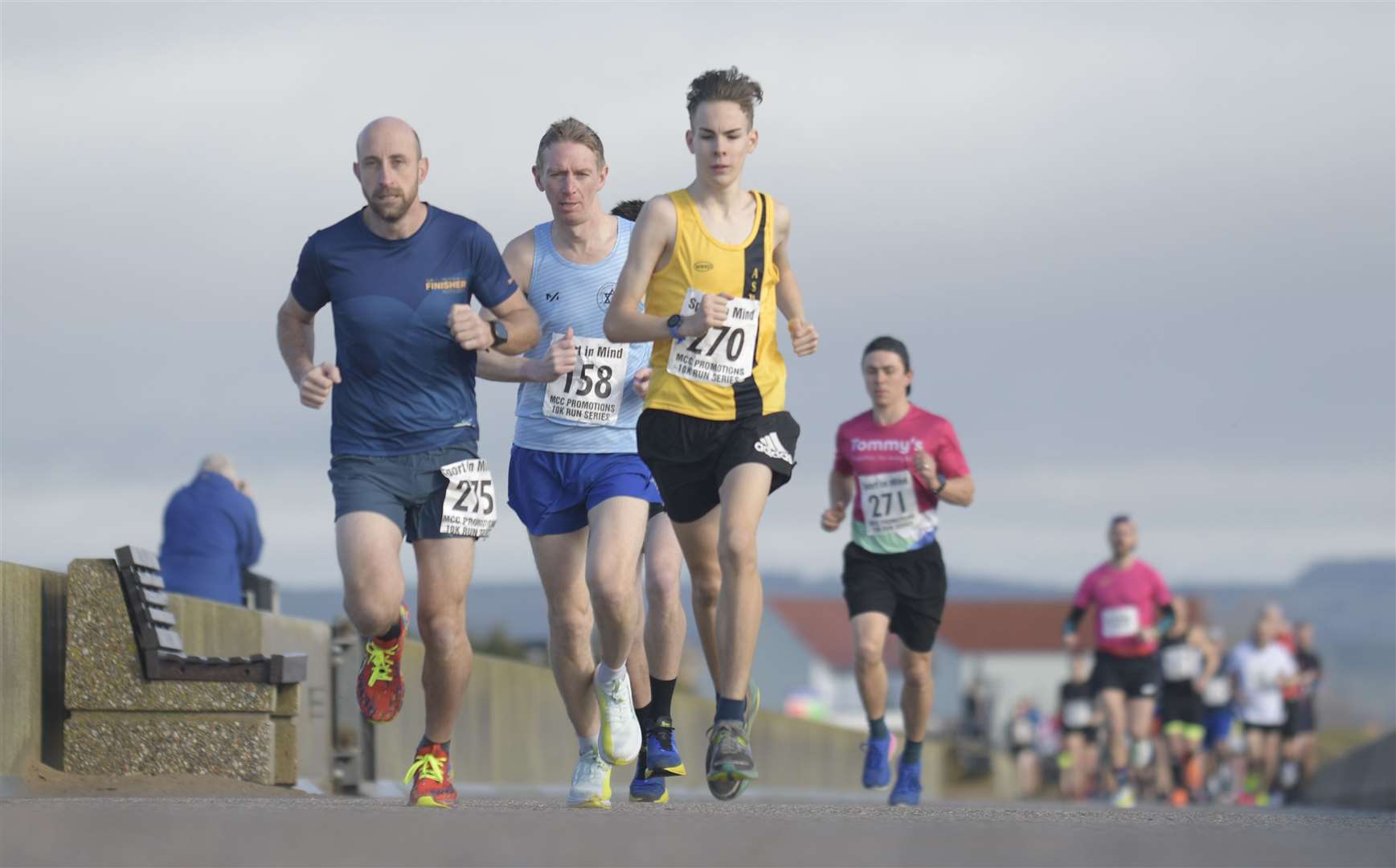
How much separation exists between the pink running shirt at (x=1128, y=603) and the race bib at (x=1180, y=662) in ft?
12.2

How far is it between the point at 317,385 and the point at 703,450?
4.89 feet

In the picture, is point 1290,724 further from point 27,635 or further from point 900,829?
point 900,829

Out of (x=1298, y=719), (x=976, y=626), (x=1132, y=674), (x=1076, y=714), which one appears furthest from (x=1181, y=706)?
(x=976, y=626)

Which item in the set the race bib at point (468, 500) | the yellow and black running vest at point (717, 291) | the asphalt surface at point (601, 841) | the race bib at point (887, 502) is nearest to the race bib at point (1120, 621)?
the race bib at point (887, 502)

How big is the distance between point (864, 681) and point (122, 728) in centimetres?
447

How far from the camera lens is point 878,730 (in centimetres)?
1408

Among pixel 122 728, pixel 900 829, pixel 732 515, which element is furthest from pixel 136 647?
pixel 900 829

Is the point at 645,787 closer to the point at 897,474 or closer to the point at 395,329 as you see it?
the point at 395,329

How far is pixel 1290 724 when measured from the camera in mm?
26438

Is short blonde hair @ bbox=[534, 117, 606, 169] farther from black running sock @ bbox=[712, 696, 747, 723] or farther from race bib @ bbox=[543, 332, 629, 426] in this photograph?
black running sock @ bbox=[712, 696, 747, 723]

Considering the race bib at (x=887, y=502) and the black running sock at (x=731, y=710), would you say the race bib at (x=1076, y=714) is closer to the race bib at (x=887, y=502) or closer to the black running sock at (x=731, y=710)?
the race bib at (x=887, y=502)

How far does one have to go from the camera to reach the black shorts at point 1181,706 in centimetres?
2405

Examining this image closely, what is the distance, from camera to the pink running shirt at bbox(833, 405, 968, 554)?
538 inches

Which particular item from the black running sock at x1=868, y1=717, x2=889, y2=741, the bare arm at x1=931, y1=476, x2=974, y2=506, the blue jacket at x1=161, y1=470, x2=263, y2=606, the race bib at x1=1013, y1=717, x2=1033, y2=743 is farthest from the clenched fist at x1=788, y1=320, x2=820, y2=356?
the race bib at x1=1013, y1=717, x2=1033, y2=743
